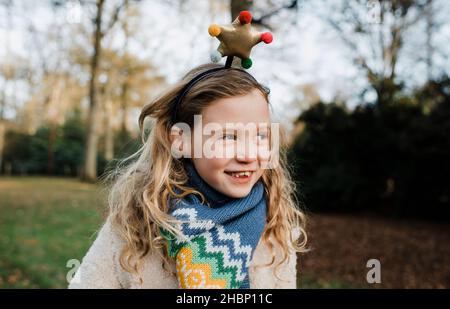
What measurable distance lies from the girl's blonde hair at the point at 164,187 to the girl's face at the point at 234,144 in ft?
0.18

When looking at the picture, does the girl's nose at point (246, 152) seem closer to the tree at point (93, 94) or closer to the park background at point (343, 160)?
the park background at point (343, 160)

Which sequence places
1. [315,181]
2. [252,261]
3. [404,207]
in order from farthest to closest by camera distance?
[315,181], [404,207], [252,261]

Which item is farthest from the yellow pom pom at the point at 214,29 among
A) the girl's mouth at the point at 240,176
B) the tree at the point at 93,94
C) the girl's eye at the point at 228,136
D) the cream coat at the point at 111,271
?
the tree at the point at 93,94

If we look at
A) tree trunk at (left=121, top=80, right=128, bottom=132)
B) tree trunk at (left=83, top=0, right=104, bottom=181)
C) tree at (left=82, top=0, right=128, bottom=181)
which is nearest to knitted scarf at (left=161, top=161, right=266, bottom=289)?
tree at (left=82, top=0, right=128, bottom=181)

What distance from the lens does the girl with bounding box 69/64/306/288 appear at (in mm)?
1564

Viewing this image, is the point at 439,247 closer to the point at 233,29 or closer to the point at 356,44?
the point at 233,29

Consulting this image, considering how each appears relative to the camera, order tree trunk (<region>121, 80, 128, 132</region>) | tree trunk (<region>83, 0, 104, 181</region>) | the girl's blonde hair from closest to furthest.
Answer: the girl's blonde hair < tree trunk (<region>83, 0, 104, 181</region>) < tree trunk (<region>121, 80, 128, 132</region>)

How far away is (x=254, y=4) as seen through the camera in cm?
765

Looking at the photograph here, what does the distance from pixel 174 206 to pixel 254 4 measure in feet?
22.0

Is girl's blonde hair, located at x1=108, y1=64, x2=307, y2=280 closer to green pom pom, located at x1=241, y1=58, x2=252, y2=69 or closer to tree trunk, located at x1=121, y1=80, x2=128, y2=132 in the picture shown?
green pom pom, located at x1=241, y1=58, x2=252, y2=69

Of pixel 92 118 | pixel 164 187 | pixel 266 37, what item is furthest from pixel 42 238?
pixel 92 118

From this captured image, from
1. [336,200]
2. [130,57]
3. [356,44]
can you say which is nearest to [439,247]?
[336,200]

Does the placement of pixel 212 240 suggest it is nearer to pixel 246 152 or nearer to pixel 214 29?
pixel 246 152

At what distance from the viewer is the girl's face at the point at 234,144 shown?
157cm
